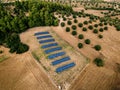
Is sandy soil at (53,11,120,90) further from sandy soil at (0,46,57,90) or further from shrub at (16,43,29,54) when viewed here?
shrub at (16,43,29,54)

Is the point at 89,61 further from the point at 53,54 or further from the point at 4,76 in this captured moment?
the point at 4,76

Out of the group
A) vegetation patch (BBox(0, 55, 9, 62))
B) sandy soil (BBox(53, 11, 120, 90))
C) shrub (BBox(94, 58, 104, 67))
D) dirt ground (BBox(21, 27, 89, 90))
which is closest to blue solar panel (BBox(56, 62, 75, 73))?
dirt ground (BBox(21, 27, 89, 90))

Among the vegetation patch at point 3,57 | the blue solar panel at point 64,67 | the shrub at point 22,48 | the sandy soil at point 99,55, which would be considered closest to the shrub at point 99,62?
the sandy soil at point 99,55

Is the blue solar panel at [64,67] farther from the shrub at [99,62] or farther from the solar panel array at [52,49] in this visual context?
the shrub at [99,62]

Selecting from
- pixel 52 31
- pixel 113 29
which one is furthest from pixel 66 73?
pixel 113 29

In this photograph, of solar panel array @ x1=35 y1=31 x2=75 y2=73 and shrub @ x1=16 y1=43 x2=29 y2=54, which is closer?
solar panel array @ x1=35 y1=31 x2=75 y2=73

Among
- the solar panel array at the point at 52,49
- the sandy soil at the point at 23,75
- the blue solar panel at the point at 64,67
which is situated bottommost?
the sandy soil at the point at 23,75

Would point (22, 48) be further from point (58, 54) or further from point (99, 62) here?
point (99, 62)

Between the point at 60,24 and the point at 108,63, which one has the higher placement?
the point at 60,24
